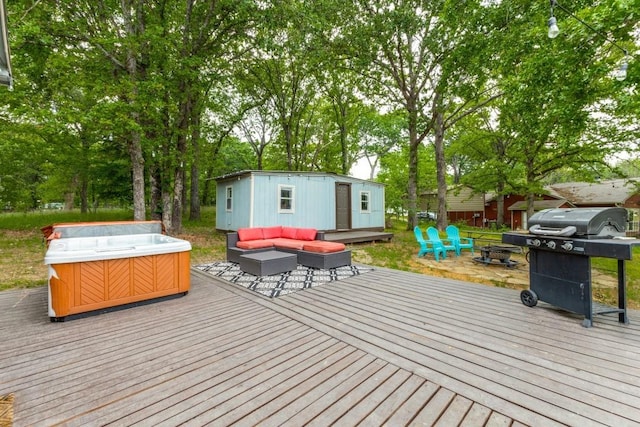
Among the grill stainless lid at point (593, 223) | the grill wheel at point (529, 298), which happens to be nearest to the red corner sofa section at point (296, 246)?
the grill wheel at point (529, 298)

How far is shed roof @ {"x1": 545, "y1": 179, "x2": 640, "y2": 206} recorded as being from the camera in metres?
19.0

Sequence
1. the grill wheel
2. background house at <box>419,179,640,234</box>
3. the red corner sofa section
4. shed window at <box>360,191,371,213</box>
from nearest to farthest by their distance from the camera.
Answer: the grill wheel → the red corner sofa section → shed window at <box>360,191,371,213</box> → background house at <box>419,179,640,234</box>

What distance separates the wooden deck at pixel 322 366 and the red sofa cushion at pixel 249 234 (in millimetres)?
3009

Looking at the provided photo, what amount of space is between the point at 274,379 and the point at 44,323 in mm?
Result: 2948

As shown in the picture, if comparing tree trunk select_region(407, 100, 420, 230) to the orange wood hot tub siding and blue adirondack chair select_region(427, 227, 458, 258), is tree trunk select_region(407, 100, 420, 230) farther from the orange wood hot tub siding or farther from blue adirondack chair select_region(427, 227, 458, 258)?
the orange wood hot tub siding

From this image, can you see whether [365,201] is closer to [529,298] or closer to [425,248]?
[425,248]

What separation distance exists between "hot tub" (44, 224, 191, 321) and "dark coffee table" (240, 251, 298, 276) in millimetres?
1360

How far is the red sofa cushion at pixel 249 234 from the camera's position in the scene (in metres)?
6.48

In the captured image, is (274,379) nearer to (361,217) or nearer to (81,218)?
(361,217)

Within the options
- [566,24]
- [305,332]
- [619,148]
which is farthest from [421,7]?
[305,332]

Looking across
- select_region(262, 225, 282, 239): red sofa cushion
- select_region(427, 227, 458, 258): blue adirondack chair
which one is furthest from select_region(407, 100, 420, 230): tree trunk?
select_region(262, 225, 282, 239): red sofa cushion

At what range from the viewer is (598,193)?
67.1ft

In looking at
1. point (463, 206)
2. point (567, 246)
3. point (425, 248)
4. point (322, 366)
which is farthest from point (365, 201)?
point (463, 206)

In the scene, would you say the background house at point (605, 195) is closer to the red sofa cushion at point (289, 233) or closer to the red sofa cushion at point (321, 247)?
the red sofa cushion at point (321, 247)
